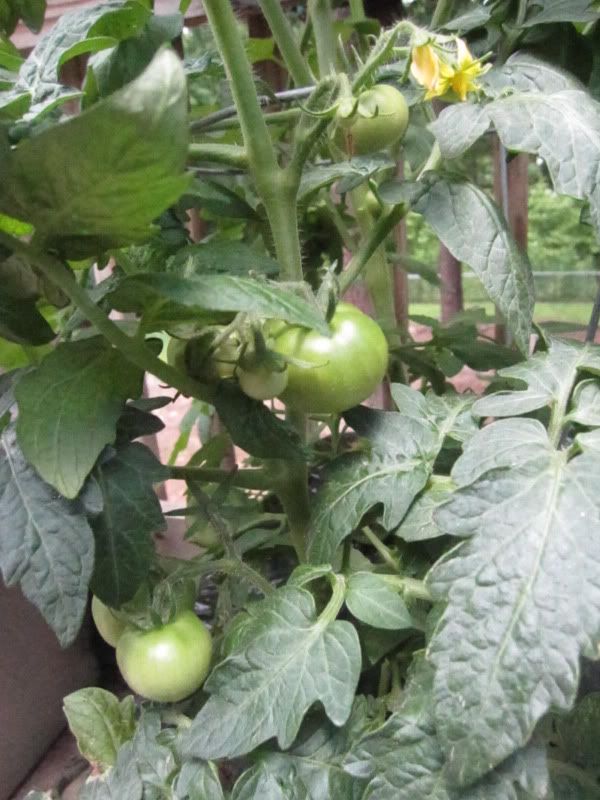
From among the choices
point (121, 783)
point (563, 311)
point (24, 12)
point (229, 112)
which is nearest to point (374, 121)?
point (229, 112)

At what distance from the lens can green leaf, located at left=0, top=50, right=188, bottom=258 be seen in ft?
0.83

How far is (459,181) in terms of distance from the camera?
497mm

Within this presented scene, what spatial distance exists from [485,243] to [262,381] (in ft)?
Result: 0.60

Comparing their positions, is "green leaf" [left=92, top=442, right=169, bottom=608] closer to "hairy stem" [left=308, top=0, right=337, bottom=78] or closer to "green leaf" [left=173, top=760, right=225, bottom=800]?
"green leaf" [left=173, top=760, right=225, bottom=800]

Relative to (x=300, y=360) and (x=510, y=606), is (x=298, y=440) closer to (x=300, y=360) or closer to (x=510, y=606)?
(x=300, y=360)

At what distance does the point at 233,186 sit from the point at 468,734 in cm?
63

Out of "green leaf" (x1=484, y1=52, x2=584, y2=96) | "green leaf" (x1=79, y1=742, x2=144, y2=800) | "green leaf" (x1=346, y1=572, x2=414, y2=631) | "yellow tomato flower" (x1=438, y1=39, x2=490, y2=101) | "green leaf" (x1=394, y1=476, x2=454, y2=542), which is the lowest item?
"green leaf" (x1=79, y1=742, x2=144, y2=800)

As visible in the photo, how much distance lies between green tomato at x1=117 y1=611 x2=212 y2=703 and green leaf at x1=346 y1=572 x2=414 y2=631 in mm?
117

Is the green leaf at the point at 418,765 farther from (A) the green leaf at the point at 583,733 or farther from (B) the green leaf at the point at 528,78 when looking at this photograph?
(B) the green leaf at the point at 528,78

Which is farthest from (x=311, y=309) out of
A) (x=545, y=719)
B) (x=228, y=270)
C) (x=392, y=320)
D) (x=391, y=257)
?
(x=391, y=257)

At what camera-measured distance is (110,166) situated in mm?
283

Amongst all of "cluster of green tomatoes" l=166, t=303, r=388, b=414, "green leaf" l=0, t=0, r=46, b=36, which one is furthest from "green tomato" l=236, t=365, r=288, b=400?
"green leaf" l=0, t=0, r=46, b=36

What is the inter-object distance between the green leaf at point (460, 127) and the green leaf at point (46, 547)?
33 centimetres

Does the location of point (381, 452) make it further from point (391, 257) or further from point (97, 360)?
point (391, 257)
